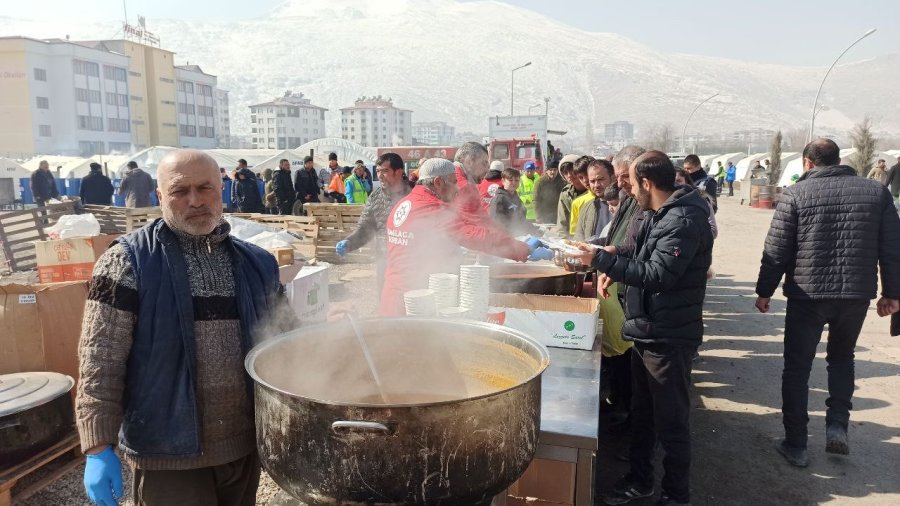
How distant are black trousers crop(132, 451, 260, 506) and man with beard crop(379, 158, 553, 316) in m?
1.47

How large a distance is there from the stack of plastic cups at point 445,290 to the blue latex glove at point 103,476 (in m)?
1.57

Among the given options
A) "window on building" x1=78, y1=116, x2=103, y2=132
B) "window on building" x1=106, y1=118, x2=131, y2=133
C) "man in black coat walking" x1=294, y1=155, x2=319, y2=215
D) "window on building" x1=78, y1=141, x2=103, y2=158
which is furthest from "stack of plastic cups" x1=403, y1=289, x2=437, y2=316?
"window on building" x1=106, y1=118, x2=131, y2=133

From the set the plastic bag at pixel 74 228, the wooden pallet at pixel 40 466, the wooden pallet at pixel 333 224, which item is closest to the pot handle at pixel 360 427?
the wooden pallet at pixel 40 466

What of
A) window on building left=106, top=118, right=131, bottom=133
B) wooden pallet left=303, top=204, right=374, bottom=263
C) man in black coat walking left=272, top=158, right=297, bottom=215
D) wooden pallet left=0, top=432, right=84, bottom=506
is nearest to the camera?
Answer: wooden pallet left=0, top=432, right=84, bottom=506

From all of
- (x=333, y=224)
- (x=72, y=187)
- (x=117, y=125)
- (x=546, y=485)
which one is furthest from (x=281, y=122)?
(x=546, y=485)

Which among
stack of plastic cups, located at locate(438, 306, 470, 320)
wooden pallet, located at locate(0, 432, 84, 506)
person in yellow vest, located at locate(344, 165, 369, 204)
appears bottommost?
wooden pallet, located at locate(0, 432, 84, 506)

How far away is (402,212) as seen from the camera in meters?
3.45

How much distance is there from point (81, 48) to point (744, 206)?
6819cm

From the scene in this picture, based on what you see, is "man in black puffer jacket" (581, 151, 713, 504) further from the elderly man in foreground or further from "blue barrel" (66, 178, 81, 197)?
"blue barrel" (66, 178, 81, 197)

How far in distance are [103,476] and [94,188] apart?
12.8 metres

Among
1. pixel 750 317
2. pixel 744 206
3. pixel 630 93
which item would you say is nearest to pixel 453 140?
pixel 630 93

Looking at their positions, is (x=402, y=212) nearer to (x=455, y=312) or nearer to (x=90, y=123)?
(x=455, y=312)

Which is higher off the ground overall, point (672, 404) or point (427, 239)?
point (427, 239)

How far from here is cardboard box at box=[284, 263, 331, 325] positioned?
500cm
